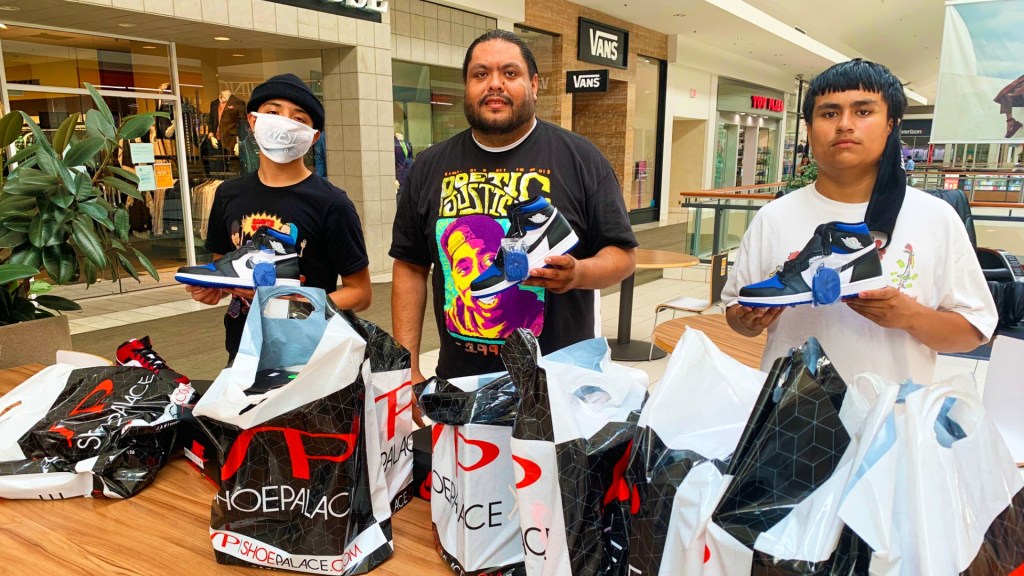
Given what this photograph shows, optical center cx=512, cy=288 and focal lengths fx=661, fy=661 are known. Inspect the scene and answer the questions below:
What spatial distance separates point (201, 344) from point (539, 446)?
5.03 m

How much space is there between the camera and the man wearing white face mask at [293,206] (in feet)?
5.98

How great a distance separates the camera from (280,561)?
102 cm

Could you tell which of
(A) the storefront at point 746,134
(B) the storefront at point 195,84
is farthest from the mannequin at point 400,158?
(A) the storefront at point 746,134

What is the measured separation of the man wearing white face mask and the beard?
19.8 inches

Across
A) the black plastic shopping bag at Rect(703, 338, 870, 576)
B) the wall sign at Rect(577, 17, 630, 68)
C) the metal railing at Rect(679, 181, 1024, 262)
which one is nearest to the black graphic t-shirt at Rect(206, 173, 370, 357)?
the black plastic shopping bag at Rect(703, 338, 870, 576)

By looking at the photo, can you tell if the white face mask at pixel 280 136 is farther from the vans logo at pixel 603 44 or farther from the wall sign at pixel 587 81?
the vans logo at pixel 603 44

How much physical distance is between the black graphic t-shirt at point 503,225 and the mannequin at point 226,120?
6969 mm

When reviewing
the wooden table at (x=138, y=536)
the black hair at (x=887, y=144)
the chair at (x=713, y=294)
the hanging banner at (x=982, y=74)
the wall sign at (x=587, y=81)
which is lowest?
the chair at (x=713, y=294)

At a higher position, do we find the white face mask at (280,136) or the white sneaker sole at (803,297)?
the white face mask at (280,136)

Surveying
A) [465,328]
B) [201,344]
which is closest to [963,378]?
[465,328]

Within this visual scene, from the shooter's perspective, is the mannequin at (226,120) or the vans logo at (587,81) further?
the vans logo at (587,81)

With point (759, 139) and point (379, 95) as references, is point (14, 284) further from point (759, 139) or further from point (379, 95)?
point (759, 139)

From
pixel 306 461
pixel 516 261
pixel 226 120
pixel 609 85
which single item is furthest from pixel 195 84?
pixel 609 85

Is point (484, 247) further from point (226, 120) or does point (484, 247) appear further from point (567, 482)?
point (226, 120)
